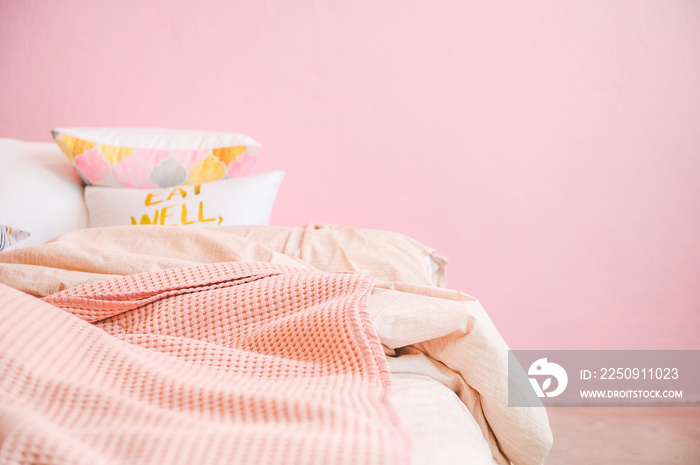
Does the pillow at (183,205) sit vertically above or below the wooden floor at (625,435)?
above

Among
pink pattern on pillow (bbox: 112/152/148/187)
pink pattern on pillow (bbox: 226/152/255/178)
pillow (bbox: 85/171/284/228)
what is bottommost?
pillow (bbox: 85/171/284/228)

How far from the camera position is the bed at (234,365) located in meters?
0.40

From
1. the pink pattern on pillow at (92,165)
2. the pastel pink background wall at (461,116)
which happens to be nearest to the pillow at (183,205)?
the pink pattern on pillow at (92,165)

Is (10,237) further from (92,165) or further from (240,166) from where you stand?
(240,166)

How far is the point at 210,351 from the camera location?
0.61 meters

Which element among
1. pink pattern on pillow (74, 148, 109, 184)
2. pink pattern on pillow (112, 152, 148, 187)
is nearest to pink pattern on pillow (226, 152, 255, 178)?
pink pattern on pillow (112, 152, 148, 187)

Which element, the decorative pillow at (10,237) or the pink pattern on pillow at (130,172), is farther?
the pink pattern on pillow at (130,172)

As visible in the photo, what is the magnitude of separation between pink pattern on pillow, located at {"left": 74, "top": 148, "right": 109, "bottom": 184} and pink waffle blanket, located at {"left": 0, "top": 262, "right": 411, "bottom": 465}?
31.9 inches

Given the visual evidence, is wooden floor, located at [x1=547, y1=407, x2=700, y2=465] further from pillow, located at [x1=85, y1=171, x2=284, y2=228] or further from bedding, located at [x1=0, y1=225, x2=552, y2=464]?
pillow, located at [x1=85, y1=171, x2=284, y2=228]

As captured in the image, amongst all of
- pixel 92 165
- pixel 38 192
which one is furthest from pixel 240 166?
pixel 38 192

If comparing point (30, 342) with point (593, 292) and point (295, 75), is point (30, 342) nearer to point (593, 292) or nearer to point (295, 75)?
point (295, 75)

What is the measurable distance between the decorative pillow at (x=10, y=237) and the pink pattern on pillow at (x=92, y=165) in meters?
0.37

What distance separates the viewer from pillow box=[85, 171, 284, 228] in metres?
1.32

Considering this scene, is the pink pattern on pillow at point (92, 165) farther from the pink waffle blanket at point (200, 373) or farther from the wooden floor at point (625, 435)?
the wooden floor at point (625, 435)
